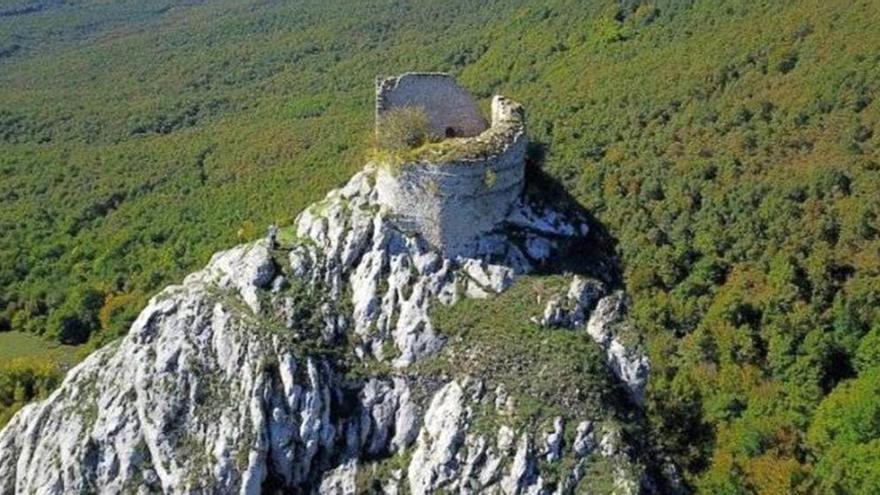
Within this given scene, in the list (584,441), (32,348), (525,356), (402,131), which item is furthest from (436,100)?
(32,348)

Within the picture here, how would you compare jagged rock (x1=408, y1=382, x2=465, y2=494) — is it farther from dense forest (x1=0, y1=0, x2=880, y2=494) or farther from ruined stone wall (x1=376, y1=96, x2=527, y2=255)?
dense forest (x1=0, y1=0, x2=880, y2=494)

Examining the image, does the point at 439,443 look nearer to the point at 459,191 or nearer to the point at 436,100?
the point at 459,191

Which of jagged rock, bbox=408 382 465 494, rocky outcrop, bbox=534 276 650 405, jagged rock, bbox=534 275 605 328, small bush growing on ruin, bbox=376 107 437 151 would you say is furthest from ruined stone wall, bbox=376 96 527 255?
jagged rock, bbox=408 382 465 494

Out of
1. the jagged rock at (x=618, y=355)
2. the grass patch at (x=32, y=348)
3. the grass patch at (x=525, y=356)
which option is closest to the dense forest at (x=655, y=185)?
the grass patch at (x=32, y=348)

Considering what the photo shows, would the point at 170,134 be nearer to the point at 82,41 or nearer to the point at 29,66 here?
the point at 29,66

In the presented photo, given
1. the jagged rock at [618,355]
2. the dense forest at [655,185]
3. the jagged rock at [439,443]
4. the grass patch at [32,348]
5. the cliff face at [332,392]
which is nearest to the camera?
the cliff face at [332,392]

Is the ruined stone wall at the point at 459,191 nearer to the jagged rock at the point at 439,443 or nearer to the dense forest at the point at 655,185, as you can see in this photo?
→ the jagged rock at the point at 439,443
